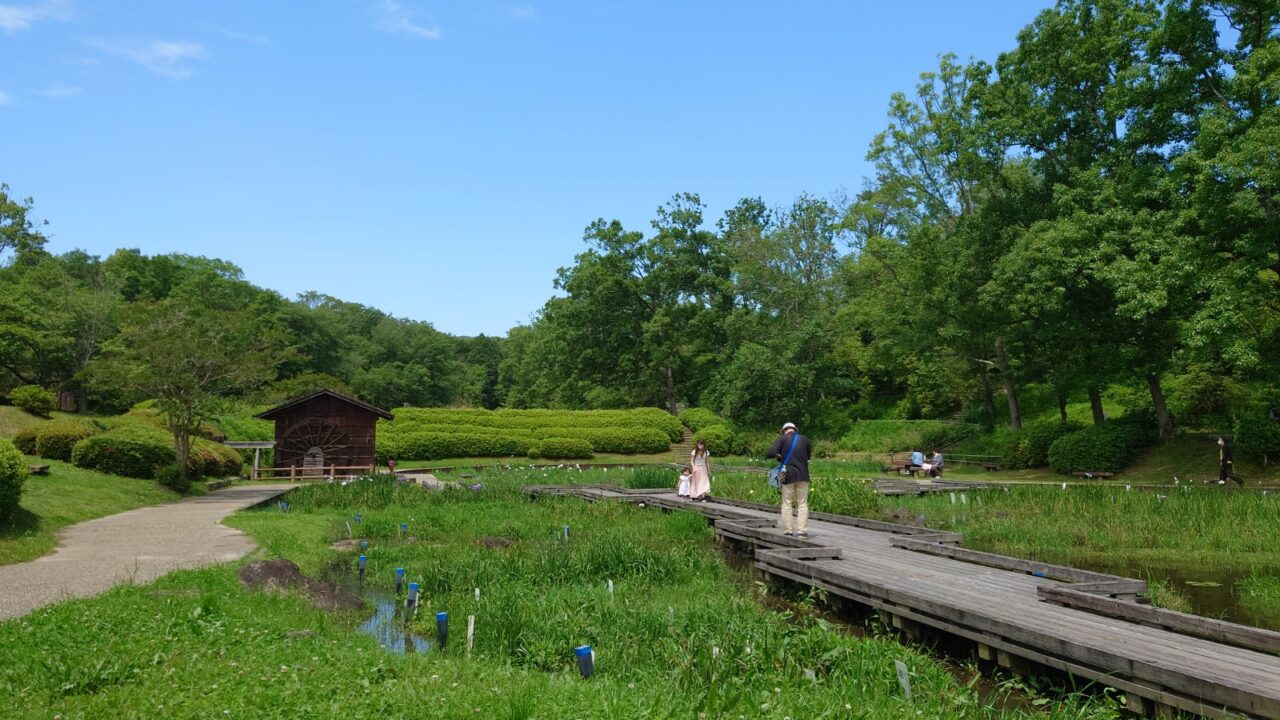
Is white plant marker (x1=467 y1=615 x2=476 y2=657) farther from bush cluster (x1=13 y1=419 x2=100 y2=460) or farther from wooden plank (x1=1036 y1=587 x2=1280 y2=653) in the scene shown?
bush cluster (x1=13 y1=419 x2=100 y2=460)

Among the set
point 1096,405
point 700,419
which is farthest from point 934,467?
point 700,419

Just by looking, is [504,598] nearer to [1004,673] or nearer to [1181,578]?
[1004,673]

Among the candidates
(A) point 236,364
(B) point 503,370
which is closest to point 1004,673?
(A) point 236,364

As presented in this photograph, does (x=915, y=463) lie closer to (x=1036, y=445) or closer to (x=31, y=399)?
(x=1036, y=445)

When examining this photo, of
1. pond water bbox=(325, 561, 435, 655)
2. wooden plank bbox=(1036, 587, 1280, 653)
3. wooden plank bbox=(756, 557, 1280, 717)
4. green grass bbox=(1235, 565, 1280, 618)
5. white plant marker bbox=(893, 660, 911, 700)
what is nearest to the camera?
wooden plank bbox=(756, 557, 1280, 717)

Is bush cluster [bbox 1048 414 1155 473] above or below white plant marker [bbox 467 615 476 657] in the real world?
above

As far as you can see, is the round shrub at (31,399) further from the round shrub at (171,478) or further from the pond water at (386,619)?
the pond water at (386,619)

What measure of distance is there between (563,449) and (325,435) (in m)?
13.4

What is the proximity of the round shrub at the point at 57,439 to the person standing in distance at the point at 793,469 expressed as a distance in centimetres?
2058

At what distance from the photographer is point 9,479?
511 inches

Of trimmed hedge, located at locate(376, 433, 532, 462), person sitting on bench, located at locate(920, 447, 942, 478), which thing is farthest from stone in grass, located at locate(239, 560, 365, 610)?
trimmed hedge, located at locate(376, 433, 532, 462)

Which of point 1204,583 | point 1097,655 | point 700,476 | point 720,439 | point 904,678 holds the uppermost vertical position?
point 720,439

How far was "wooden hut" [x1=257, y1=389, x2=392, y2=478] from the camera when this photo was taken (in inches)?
1255

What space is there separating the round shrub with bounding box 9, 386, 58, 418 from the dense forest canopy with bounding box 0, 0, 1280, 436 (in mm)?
2040
